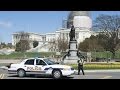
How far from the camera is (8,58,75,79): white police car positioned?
19156mm

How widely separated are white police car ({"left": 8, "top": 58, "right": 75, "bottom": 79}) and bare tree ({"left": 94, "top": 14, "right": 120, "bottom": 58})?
45.4 metres

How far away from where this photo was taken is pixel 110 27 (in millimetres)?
65062

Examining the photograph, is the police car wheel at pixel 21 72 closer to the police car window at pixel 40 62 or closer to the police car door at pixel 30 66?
the police car door at pixel 30 66

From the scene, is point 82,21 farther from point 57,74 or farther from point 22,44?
point 57,74

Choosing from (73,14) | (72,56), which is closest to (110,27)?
(72,56)

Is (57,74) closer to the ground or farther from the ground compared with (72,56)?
closer to the ground

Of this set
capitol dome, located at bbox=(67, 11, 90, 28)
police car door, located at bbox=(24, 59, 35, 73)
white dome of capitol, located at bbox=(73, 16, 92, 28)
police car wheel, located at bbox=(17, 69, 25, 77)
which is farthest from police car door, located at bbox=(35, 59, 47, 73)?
capitol dome, located at bbox=(67, 11, 90, 28)

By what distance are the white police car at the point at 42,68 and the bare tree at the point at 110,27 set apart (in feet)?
149

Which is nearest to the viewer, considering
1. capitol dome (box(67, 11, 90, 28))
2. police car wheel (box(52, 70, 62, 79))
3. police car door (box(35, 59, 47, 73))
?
police car wheel (box(52, 70, 62, 79))

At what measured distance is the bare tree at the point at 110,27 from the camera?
6380cm

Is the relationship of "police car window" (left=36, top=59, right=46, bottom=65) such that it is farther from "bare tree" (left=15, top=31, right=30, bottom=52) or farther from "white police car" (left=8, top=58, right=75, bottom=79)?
"bare tree" (left=15, top=31, right=30, bottom=52)

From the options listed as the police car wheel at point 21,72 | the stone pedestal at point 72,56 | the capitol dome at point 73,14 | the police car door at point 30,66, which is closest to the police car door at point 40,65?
the police car door at point 30,66

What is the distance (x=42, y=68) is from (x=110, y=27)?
47.3 metres
